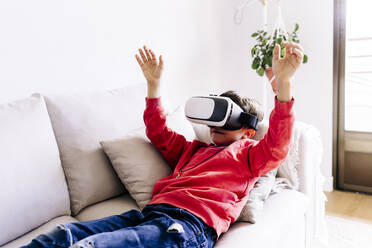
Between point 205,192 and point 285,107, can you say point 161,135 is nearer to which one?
point 205,192

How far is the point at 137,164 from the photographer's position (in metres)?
1.45

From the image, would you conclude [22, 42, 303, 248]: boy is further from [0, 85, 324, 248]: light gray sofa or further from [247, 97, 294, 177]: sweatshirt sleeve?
[0, 85, 324, 248]: light gray sofa

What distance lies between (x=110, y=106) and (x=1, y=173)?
585mm

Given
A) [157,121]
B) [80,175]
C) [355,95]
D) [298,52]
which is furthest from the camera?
[355,95]

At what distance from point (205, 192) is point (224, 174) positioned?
0.11m

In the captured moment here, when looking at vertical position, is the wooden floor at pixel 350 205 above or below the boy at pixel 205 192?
below

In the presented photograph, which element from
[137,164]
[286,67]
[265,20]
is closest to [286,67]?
[286,67]

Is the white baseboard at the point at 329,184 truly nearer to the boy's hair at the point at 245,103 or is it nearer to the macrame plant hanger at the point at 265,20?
the macrame plant hanger at the point at 265,20

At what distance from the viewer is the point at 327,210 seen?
91.7 inches

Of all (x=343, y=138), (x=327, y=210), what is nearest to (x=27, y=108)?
(x=327, y=210)

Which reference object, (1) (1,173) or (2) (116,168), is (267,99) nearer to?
(2) (116,168)

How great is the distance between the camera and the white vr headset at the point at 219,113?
1.31 meters

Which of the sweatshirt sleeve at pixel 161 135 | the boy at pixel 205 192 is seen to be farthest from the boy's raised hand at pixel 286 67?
the sweatshirt sleeve at pixel 161 135

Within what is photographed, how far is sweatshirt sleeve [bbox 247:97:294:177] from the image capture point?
3.98 ft
